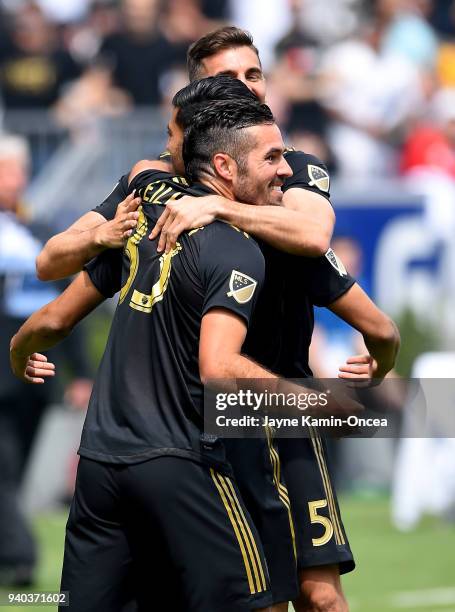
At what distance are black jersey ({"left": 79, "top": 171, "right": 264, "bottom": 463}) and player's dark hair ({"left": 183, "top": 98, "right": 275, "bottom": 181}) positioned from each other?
251 millimetres

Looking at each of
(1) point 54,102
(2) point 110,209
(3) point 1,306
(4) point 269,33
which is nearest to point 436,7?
(4) point 269,33

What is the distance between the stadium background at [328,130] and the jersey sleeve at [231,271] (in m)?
6.97

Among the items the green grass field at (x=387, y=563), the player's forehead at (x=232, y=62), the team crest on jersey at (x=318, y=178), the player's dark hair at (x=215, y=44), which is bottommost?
the green grass field at (x=387, y=563)

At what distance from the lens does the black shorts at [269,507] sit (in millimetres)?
4586

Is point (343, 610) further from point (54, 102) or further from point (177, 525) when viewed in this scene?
point (54, 102)

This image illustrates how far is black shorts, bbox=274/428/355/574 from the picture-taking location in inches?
194

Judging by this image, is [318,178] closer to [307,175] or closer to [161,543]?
[307,175]

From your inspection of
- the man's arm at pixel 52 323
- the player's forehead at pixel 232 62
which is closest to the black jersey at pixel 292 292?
the man's arm at pixel 52 323

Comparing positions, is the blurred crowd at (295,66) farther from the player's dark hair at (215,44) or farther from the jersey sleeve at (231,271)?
the jersey sleeve at (231,271)

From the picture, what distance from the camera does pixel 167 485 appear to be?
4211 mm

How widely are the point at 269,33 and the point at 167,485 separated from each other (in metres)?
12.3

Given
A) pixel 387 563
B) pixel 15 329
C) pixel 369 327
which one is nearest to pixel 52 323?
pixel 369 327

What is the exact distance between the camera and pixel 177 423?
4262mm

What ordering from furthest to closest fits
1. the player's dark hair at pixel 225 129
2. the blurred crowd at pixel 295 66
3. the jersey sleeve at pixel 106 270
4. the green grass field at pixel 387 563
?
the blurred crowd at pixel 295 66
the green grass field at pixel 387 563
the jersey sleeve at pixel 106 270
the player's dark hair at pixel 225 129
